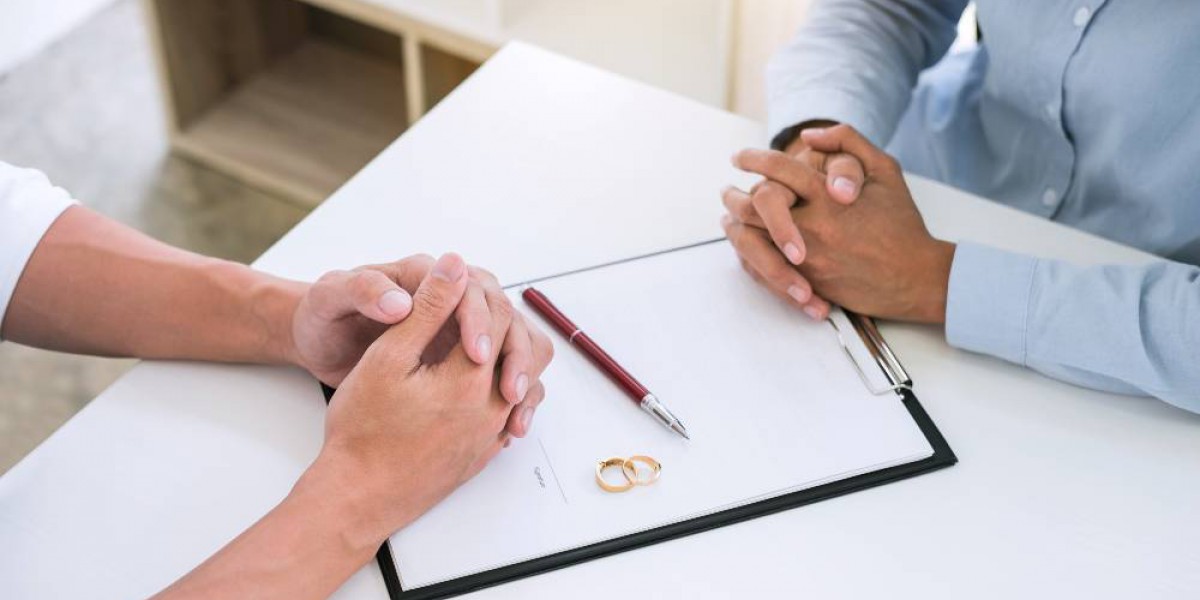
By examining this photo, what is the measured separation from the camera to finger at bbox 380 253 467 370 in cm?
86

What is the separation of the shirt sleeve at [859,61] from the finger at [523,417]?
18.8 inches

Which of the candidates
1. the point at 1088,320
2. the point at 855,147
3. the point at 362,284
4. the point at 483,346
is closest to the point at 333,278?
the point at 362,284

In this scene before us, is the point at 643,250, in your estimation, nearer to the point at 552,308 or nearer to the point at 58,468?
the point at 552,308

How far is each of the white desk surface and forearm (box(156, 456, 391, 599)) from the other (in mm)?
29

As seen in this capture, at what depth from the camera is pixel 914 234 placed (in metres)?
1.06

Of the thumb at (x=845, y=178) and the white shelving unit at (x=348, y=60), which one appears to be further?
the white shelving unit at (x=348, y=60)

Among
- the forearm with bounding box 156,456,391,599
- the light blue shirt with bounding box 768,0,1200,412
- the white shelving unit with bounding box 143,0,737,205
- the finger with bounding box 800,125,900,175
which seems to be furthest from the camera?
the white shelving unit with bounding box 143,0,737,205

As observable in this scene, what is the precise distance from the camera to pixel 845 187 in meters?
1.05

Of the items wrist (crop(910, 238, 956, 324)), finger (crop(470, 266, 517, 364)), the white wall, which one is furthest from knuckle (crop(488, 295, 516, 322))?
the white wall

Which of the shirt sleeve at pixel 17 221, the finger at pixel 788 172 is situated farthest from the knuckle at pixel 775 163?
the shirt sleeve at pixel 17 221

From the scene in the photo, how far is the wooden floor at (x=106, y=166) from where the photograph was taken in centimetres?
202

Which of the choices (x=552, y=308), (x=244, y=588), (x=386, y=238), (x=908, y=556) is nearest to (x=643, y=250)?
(x=552, y=308)

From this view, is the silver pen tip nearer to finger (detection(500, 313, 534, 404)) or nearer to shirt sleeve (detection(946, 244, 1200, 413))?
finger (detection(500, 313, 534, 404))

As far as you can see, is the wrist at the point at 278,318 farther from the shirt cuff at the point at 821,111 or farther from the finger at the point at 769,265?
the shirt cuff at the point at 821,111
